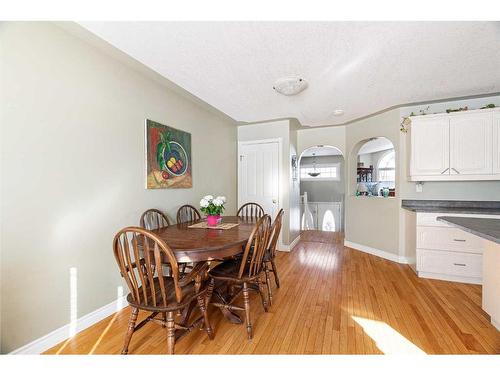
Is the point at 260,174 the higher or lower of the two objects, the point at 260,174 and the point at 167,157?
the lower

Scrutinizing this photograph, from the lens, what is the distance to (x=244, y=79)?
247 centimetres

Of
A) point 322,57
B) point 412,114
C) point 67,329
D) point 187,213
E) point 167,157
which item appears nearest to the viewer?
point 67,329

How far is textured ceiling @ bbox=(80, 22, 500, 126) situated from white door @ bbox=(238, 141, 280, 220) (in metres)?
1.23

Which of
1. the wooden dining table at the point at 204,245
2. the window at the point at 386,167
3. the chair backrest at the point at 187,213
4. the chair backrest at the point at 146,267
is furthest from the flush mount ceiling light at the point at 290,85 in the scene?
the window at the point at 386,167

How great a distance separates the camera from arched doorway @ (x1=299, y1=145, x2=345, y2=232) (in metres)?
8.12

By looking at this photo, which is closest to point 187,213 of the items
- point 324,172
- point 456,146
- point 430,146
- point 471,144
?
point 430,146

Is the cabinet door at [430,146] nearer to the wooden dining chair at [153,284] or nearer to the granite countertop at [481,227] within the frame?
the granite countertop at [481,227]

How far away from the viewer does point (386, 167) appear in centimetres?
700

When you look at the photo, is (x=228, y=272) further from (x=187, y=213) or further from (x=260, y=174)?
(x=260, y=174)

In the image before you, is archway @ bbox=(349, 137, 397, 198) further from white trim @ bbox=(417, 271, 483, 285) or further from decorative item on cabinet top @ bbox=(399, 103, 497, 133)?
white trim @ bbox=(417, 271, 483, 285)

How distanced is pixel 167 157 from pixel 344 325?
2466 mm

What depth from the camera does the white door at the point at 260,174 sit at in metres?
4.10

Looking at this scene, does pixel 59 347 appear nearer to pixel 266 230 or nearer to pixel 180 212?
pixel 180 212

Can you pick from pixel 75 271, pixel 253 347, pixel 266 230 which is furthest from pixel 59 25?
pixel 253 347
